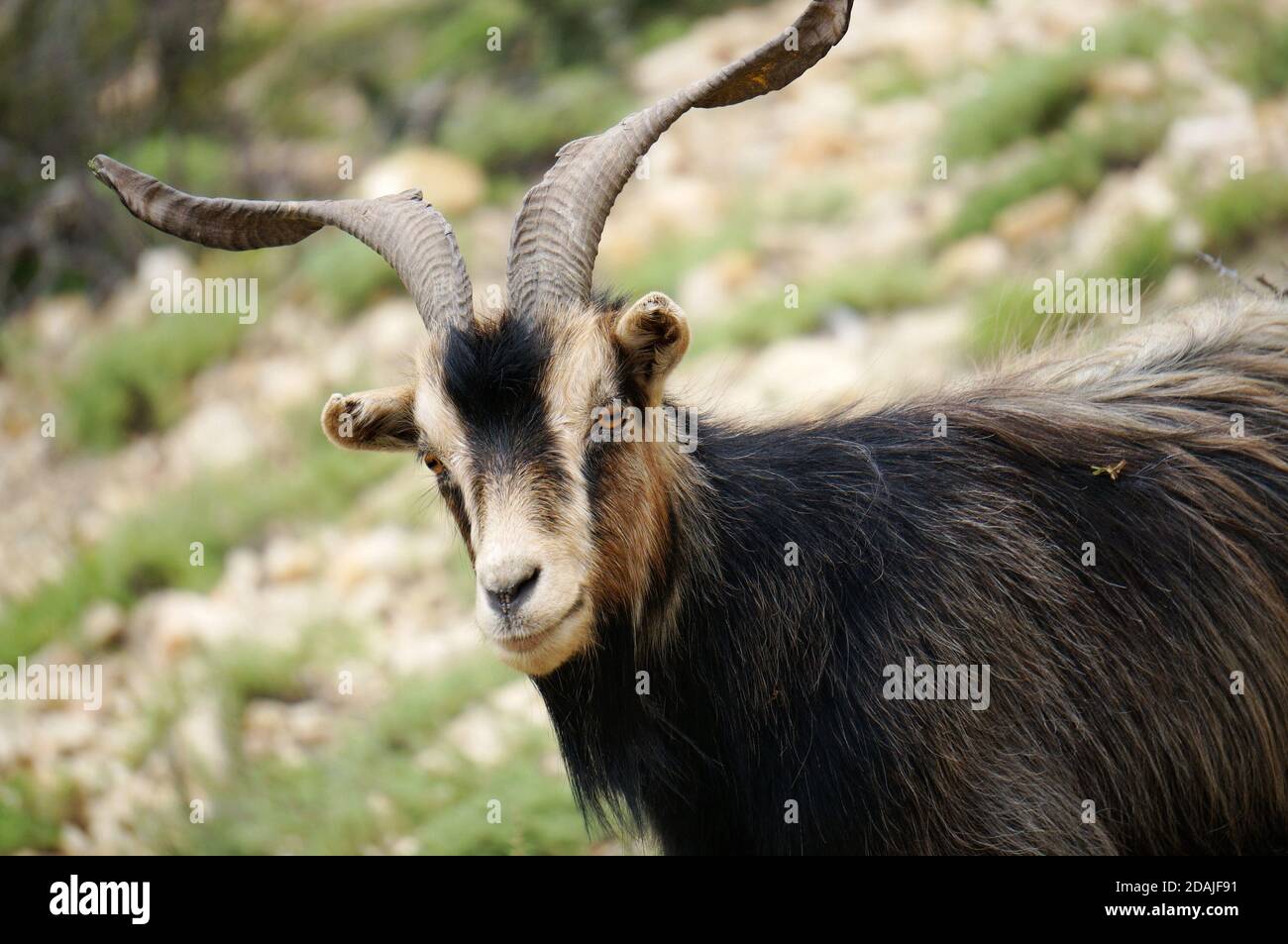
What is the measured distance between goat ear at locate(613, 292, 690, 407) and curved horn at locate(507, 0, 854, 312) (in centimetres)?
34

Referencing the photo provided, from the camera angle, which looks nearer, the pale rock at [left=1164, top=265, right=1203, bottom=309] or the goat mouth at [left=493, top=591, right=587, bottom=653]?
the goat mouth at [left=493, top=591, right=587, bottom=653]

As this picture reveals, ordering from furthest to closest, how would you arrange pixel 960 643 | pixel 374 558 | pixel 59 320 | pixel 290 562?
pixel 59 320 → pixel 290 562 → pixel 374 558 → pixel 960 643

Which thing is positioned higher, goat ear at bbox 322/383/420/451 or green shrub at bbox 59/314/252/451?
green shrub at bbox 59/314/252/451

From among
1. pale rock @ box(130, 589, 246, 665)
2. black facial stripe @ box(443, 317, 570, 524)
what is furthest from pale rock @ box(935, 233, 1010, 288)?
black facial stripe @ box(443, 317, 570, 524)

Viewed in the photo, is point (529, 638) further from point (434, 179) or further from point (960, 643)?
point (434, 179)

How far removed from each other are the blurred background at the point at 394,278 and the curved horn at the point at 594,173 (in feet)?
2.66

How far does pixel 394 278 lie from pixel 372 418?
8166 mm

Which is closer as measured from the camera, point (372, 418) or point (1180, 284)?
point (372, 418)

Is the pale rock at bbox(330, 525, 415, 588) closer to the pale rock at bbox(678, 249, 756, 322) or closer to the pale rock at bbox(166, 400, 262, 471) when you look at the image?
the pale rock at bbox(166, 400, 262, 471)

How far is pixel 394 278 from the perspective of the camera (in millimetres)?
12750

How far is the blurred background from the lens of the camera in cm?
816

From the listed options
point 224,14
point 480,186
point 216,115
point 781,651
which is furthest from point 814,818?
point 224,14

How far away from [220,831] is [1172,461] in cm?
526

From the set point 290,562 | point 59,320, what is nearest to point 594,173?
point 290,562
